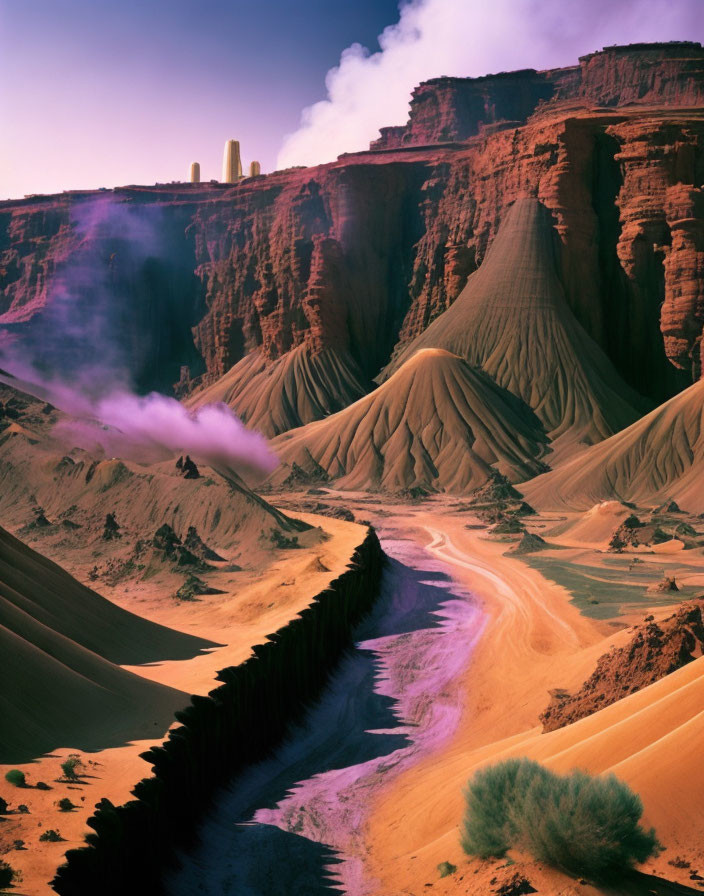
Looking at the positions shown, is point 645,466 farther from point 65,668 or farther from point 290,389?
point 65,668

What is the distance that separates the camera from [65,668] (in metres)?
17.6

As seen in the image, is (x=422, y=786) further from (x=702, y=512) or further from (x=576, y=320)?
(x=576, y=320)

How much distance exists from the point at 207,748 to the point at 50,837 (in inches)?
233

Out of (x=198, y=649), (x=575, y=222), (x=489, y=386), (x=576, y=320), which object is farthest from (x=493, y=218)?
(x=198, y=649)

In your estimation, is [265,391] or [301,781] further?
[265,391]

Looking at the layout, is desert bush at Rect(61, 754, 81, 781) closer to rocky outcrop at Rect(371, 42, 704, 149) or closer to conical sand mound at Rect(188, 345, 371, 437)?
conical sand mound at Rect(188, 345, 371, 437)

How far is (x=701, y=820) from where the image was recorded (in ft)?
39.1

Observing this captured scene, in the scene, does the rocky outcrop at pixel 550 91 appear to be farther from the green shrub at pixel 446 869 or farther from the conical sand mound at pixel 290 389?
the green shrub at pixel 446 869

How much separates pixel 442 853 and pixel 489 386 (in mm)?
79034

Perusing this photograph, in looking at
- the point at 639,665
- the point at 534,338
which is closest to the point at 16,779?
the point at 639,665

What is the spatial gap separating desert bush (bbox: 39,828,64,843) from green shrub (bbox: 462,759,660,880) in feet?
15.9

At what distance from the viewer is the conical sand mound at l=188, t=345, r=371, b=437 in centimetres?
10419

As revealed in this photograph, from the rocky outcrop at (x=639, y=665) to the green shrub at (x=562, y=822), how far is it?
19.7ft

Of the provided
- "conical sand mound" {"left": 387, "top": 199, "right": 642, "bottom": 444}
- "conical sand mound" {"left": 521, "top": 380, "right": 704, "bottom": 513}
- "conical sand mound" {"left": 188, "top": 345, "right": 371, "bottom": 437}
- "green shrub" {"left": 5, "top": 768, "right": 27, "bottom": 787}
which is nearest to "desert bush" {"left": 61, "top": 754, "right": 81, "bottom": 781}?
"green shrub" {"left": 5, "top": 768, "right": 27, "bottom": 787}
